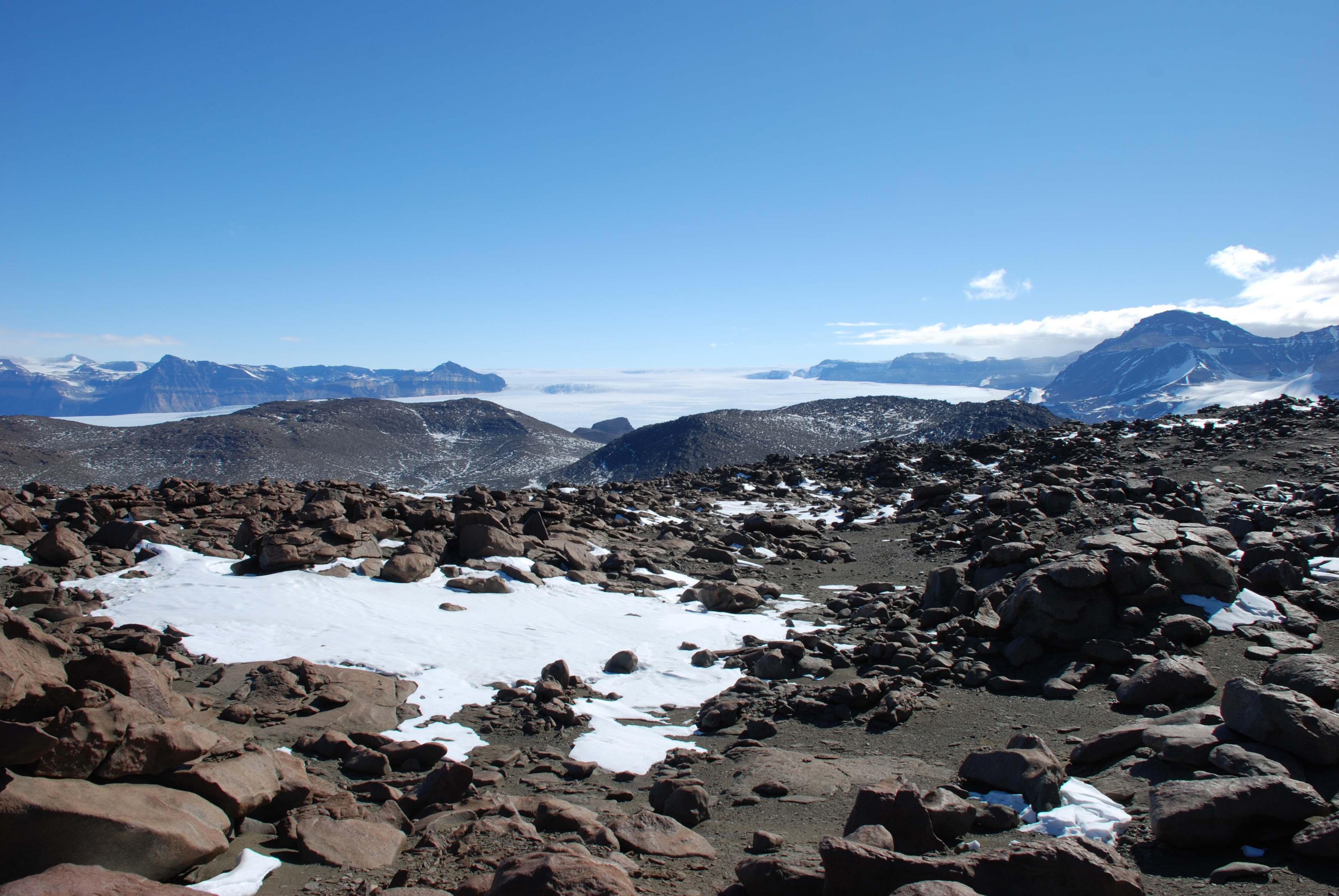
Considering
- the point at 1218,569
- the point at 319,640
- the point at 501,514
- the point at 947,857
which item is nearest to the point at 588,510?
the point at 501,514

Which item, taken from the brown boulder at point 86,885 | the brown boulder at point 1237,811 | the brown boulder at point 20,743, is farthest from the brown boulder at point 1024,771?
the brown boulder at point 20,743

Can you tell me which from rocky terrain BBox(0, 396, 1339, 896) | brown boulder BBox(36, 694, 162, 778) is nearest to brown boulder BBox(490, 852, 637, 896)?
rocky terrain BBox(0, 396, 1339, 896)

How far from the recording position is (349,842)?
169 inches

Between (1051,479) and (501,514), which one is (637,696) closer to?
(501,514)

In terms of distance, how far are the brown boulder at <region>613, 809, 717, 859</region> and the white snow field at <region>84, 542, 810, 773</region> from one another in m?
1.77

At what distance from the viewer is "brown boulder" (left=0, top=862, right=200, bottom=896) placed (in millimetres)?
2973

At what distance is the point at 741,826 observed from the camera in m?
4.88

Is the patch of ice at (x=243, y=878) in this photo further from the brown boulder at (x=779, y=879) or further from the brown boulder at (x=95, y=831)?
the brown boulder at (x=779, y=879)

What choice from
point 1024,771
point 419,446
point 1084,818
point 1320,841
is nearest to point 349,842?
point 1024,771

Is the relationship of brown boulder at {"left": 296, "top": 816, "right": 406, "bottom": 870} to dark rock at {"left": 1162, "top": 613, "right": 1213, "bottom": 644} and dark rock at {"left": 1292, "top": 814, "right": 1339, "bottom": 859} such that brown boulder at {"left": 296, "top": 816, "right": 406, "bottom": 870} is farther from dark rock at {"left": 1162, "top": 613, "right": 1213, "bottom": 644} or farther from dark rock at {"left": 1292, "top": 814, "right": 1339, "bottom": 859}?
dark rock at {"left": 1162, "top": 613, "right": 1213, "bottom": 644}

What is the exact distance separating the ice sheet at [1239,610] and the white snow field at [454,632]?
535 cm

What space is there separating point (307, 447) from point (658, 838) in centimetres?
6236

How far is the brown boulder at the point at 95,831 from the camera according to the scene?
11.5 feet

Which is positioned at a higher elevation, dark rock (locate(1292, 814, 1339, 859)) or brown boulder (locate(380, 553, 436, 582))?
dark rock (locate(1292, 814, 1339, 859))
